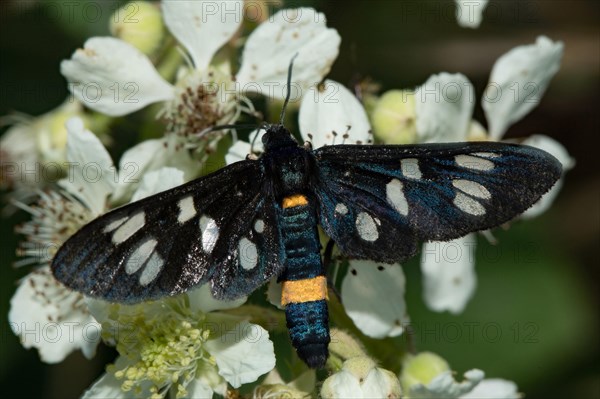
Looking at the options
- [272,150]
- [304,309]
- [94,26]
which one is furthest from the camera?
[94,26]

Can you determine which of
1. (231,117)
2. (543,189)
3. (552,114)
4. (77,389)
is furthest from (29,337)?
(552,114)

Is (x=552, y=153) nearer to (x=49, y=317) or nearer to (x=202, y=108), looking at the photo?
(x=202, y=108)

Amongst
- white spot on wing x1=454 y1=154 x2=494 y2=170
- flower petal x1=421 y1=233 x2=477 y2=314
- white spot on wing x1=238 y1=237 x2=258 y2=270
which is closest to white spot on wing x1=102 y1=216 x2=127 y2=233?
white spot on wing x1=238 y1=237 x2=258 y2=270

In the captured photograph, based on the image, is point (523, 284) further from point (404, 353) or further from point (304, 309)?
point (304, 309)

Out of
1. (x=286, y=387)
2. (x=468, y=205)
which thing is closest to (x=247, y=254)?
(x=286, y=387)

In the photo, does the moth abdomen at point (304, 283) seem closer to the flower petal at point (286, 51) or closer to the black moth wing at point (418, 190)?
the black moth wing at point (418, 190)
